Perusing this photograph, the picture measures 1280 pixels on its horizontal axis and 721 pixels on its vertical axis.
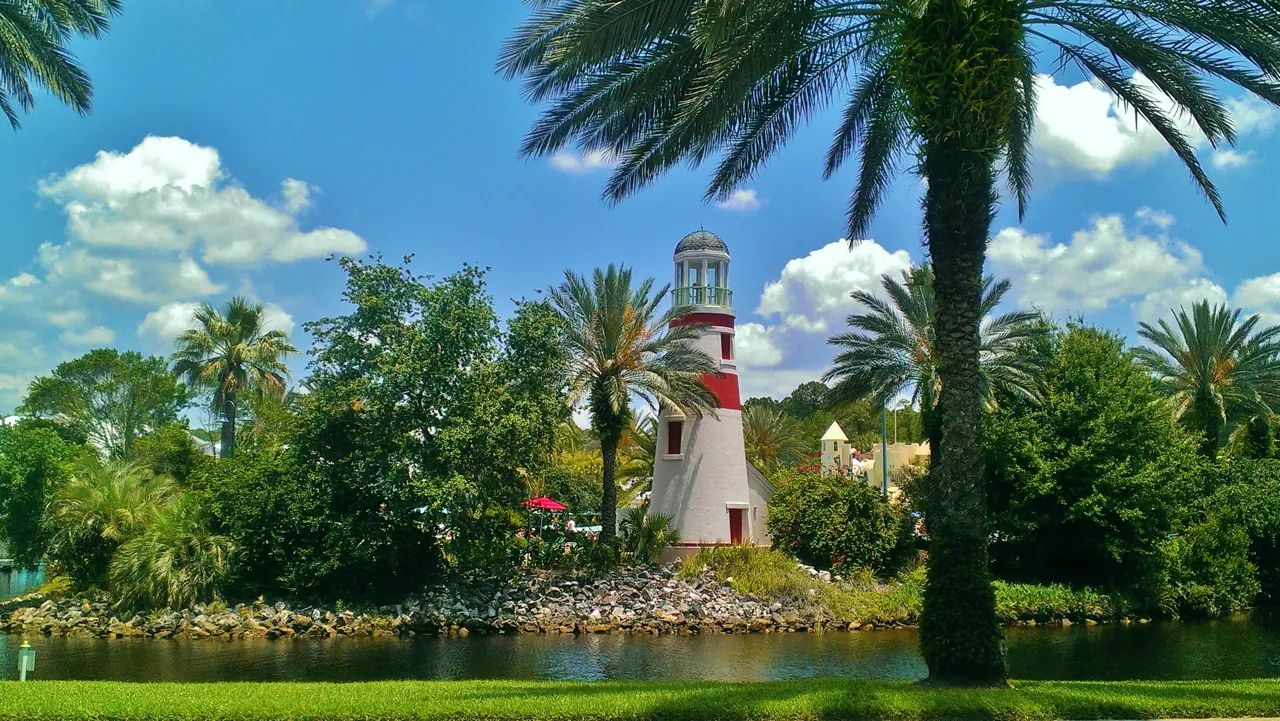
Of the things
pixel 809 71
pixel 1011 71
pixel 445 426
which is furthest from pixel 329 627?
pixel 1011 71

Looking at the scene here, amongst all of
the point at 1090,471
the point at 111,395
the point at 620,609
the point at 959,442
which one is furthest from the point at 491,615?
the point at 111,395

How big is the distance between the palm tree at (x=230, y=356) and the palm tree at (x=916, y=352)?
24846 millimetres

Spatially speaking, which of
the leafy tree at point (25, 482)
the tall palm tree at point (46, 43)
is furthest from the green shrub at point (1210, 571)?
the leafy tree at point (25, 482)

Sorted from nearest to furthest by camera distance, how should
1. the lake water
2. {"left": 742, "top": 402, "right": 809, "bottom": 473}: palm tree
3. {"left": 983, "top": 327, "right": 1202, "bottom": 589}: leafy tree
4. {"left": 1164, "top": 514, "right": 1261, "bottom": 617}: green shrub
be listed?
the lake water
{"left": 983, "top": 327, "right": 1202, "bottom": 589}: leafy tree
{"left": 1164, "top": 514, "right": 1261, "bottom": 617}: green shrub
{"left": 742, "top": 402, "right": 809, "bottom": 473}: palm tree

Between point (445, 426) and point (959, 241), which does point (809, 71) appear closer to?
point (959, 241)

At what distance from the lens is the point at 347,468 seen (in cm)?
2578

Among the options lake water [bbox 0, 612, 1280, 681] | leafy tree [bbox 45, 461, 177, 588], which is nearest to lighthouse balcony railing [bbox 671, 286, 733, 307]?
lake water [bbox 0, 612, 1280, 681]

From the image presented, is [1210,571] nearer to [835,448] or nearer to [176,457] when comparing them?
[835,448]

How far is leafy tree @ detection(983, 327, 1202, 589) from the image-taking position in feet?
92.1

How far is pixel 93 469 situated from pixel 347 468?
10.9 m

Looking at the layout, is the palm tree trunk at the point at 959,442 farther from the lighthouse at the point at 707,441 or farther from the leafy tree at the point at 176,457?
the leafy tree at the point at 176,457

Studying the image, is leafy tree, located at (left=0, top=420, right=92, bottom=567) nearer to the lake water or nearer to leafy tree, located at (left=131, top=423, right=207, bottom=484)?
leafy tree, located at (left=131, top=423, right=207, bottom=484)

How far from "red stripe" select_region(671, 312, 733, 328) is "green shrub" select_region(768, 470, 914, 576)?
6.12 meters

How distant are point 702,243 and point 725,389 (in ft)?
17.4
